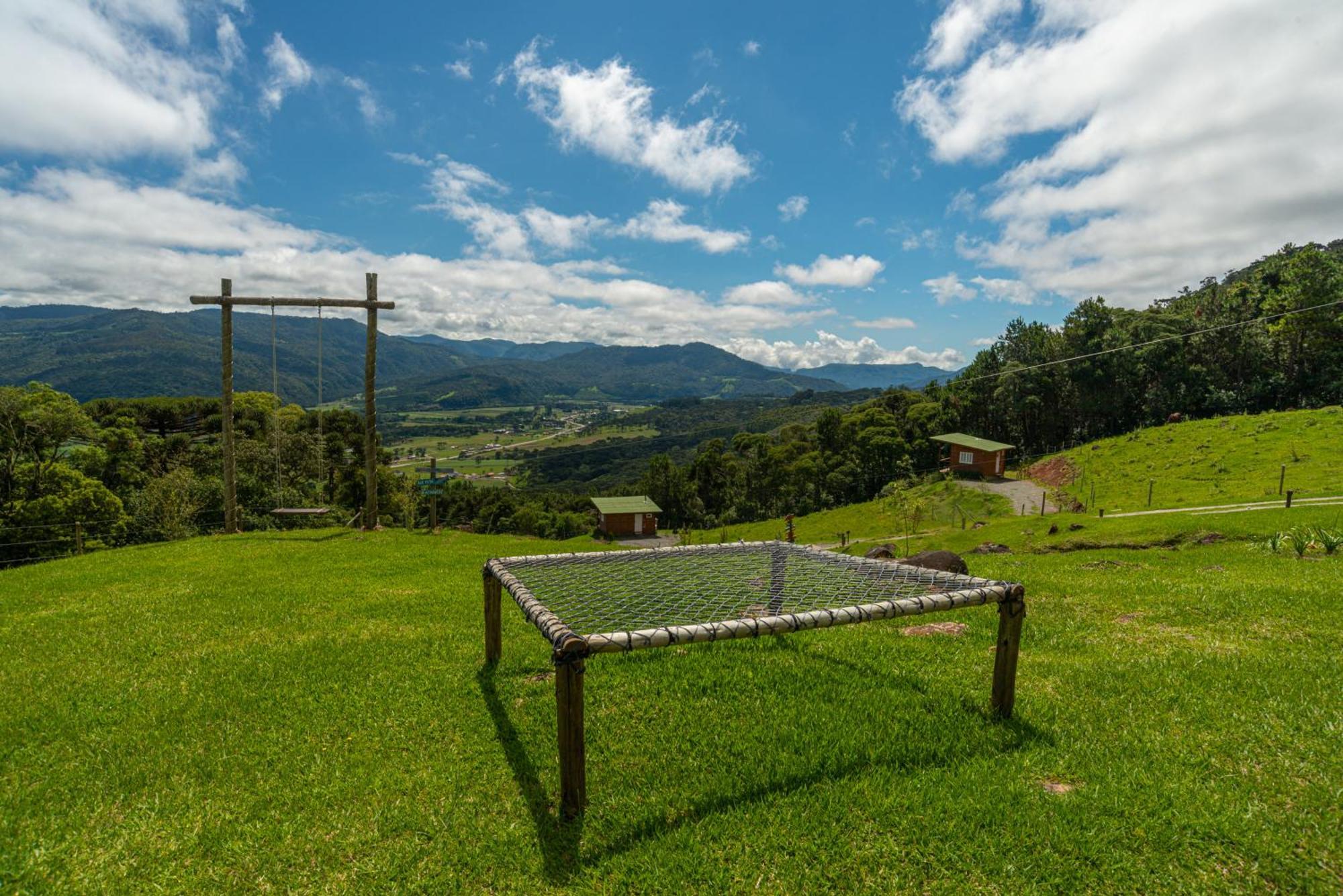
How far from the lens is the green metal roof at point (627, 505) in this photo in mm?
46219

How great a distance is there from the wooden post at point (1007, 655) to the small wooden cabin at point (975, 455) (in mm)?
43186

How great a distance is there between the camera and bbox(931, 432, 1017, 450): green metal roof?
42375 mm

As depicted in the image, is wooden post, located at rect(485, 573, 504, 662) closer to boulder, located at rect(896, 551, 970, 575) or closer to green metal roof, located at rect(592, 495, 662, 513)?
boulder, located at rect(896, 551, 970, 575)

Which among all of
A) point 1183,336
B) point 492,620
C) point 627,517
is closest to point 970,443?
point 627,517

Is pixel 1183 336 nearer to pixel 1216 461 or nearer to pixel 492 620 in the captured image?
pixel 1216 461

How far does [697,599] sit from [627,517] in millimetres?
41385

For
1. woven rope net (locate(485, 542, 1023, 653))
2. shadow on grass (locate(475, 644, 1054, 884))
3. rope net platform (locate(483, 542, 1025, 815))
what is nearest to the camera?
shadow on grass (locate(475, 644, 1054, 884))

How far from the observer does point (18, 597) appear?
25.8 ft

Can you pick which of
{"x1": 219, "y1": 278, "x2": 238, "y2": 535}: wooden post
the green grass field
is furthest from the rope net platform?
the green grass field

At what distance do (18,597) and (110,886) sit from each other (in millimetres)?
8021

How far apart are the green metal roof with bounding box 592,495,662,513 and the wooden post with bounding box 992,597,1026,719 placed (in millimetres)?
42332

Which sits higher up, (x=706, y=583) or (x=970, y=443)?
(x=970, y=443)

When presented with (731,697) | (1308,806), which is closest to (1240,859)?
(1308,806)

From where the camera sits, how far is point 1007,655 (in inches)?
161
